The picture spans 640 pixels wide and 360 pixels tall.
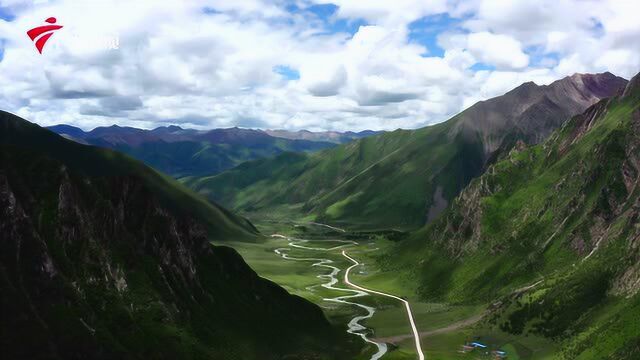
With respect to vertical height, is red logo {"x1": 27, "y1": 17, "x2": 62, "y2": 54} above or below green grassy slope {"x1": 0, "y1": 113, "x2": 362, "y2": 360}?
above

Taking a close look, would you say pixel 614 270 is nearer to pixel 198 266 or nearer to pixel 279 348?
pixel 279 348

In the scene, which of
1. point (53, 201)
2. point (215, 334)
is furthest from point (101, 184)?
point (215, 334)

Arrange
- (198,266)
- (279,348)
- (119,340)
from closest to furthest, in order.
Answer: (119,340)
(279,348)
(198,266)

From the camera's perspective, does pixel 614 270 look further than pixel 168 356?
Yes

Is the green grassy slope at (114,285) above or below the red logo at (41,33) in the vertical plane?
below

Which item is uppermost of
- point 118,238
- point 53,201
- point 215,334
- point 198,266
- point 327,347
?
point 53,201

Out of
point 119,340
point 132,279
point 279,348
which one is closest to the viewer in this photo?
point 119,340

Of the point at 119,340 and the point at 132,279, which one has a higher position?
the point at 132,279
